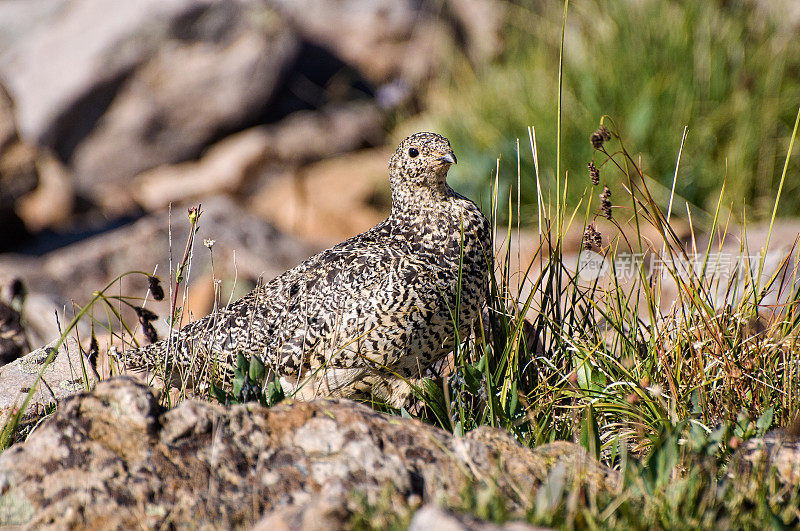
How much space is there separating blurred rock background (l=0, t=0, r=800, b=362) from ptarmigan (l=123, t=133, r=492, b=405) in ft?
12.7

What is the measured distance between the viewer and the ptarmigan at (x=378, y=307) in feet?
13.4

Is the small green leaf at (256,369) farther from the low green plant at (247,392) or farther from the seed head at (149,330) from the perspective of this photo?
the seed head at (149,330)

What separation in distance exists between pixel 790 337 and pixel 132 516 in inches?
112

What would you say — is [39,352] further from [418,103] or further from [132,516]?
[418,103]

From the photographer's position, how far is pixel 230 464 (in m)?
2.68

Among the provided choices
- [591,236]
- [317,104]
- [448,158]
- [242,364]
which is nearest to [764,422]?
[591,236]

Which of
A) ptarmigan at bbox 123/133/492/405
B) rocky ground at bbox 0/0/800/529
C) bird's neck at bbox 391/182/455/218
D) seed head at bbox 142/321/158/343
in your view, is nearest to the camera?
seed head at bbox 142/321/158/343

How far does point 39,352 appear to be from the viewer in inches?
183

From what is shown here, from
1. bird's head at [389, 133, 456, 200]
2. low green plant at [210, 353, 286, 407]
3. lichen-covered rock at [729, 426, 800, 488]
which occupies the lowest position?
low green plant at [210, 353, 286, 407]

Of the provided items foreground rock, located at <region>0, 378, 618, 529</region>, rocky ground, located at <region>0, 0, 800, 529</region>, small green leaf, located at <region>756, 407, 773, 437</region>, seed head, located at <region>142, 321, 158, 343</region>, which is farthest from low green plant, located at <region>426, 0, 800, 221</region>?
foreground rock, located at <region>0, 378, 618, 529</region>

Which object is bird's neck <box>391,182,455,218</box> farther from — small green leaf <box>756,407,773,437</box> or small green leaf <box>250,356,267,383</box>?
small green leaf <box>756,407,773,437</box>

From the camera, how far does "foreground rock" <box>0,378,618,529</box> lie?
8.30ft

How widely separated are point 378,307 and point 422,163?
34.4 inches

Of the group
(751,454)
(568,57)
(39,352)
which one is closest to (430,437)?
(751,454)
